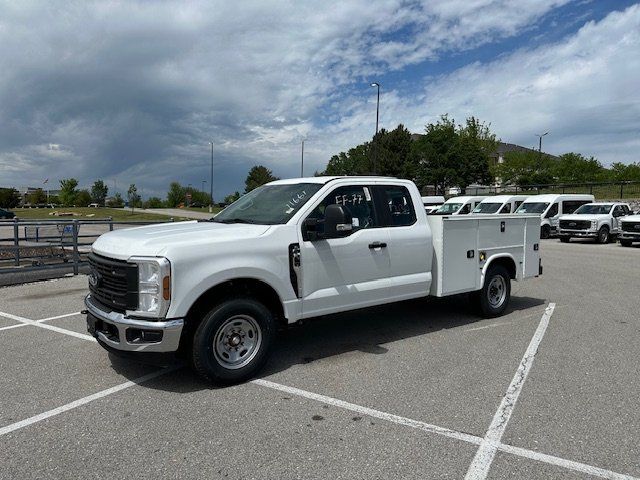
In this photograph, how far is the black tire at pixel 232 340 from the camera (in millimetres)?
4215

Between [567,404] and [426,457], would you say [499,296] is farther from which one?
[426,457]

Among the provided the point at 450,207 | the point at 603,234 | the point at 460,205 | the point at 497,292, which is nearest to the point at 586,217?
the point at 603,234

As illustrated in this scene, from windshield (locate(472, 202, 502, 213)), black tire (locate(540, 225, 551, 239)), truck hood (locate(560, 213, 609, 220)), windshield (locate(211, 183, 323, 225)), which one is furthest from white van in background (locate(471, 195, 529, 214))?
windshield (locate(211, 183, 323, 225))

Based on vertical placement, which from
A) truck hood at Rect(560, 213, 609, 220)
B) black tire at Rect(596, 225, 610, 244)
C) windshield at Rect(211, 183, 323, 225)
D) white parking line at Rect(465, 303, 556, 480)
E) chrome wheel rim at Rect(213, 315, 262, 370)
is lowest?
white parking line at Rect(465, 303, 556, 480)

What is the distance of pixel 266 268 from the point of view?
4516 mm

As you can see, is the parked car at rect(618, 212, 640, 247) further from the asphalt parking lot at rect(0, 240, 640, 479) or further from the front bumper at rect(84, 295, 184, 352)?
the front bumper at rect(84, 295, 184, 352)

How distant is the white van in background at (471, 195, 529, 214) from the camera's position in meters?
25.8

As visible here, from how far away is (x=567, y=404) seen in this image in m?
4.05

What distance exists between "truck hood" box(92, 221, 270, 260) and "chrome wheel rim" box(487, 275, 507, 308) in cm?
388

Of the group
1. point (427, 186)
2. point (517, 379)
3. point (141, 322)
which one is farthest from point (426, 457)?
point (427, 186)

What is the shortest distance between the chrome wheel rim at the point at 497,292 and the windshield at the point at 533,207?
18665 mm

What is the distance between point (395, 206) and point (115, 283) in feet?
10.4

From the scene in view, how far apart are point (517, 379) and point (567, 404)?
61cm

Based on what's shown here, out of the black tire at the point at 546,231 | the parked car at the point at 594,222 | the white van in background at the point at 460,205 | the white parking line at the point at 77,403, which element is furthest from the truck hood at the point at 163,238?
the white van in background at the point at 460,205
